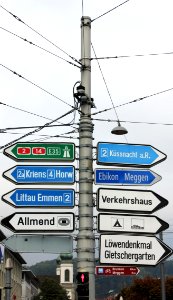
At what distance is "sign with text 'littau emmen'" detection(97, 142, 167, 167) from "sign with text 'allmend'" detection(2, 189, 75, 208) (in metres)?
0.96

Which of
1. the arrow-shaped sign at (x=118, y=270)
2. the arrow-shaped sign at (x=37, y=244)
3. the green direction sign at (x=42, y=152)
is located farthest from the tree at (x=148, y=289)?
the green direction sign at (x=42, y=152)

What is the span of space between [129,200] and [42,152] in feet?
6.13

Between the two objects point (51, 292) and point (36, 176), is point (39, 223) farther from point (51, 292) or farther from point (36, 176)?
point (51, 292)

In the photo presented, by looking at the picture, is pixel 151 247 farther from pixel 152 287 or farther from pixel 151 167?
pixel 152 287

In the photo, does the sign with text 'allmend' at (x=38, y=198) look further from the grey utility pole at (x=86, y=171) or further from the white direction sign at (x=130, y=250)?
the white direction sign at (x=130, y=250)

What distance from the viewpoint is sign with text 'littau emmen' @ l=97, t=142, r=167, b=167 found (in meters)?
10.6

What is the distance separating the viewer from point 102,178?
10.5 meters

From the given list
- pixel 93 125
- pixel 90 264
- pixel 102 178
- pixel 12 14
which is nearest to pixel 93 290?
pixel 90 264

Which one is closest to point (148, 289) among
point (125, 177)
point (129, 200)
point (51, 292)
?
point (51, 292)

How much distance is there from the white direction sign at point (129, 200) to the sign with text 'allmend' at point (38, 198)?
59 cm

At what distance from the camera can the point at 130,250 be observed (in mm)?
10102

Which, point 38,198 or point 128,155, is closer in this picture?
point 38,198

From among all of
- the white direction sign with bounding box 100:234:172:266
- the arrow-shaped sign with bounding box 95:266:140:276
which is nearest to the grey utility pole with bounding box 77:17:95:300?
the white direction sign with bounding box 100:234:172:266

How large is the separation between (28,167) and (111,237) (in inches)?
79.2
